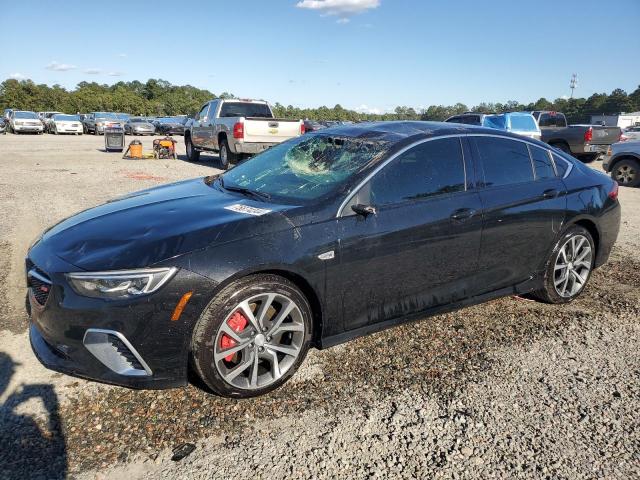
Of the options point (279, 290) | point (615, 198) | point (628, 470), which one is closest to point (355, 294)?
point (279, 290)

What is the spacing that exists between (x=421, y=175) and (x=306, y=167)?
33.8 inches

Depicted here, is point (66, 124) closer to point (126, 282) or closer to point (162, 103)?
point (126, 282)

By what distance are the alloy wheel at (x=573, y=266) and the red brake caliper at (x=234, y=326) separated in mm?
2858

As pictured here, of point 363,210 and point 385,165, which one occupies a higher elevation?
point 385,165

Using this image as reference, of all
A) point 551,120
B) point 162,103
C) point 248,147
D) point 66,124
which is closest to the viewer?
point 248,147

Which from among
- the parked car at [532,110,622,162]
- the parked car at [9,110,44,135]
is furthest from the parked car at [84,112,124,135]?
the parked car at [532,110,622,162]

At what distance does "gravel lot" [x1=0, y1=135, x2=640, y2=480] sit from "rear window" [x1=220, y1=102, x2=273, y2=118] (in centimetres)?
1117

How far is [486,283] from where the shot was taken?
3.70 meters

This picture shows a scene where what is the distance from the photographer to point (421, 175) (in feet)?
11.1

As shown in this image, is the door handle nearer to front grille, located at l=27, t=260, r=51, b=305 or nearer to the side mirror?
the side mirror

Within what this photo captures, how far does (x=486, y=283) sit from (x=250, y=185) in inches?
78.3

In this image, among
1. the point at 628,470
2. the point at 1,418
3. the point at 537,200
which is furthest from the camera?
the point at 537,200

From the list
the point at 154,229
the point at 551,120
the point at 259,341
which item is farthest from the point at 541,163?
the point at 551,120

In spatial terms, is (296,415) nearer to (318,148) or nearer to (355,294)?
(355,294)
